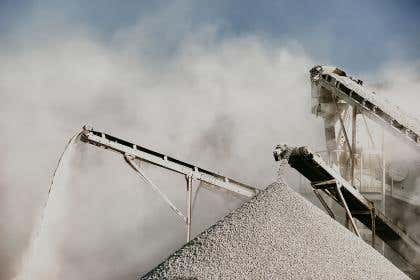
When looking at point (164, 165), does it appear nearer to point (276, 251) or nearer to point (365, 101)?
point (276, 251)

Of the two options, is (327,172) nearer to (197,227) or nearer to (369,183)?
(369,183)

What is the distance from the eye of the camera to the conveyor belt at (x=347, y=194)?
770 centimetres

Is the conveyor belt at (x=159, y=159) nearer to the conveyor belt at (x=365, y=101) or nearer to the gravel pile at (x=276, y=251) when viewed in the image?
the gravel pile at (x=276, y=251)


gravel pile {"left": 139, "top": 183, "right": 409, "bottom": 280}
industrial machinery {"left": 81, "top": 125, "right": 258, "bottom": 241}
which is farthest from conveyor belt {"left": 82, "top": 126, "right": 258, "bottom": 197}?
gravel pile {"left": 139, "top": 183, "right": 409, "bottom": 280}

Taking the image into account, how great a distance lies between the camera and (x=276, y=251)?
5031mm

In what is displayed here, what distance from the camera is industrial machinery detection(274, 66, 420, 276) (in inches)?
312

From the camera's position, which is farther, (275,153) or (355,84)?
(355,84)

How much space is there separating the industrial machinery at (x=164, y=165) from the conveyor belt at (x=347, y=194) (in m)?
1.43

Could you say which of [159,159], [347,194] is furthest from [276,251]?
[159,159]

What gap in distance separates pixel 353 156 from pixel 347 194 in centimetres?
159

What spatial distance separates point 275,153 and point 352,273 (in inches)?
124

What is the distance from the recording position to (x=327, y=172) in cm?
783

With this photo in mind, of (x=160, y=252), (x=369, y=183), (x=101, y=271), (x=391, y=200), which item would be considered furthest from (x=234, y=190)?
(x=101, y=271)

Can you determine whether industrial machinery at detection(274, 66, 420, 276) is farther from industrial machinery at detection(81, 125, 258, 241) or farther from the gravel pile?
the gravel pile
